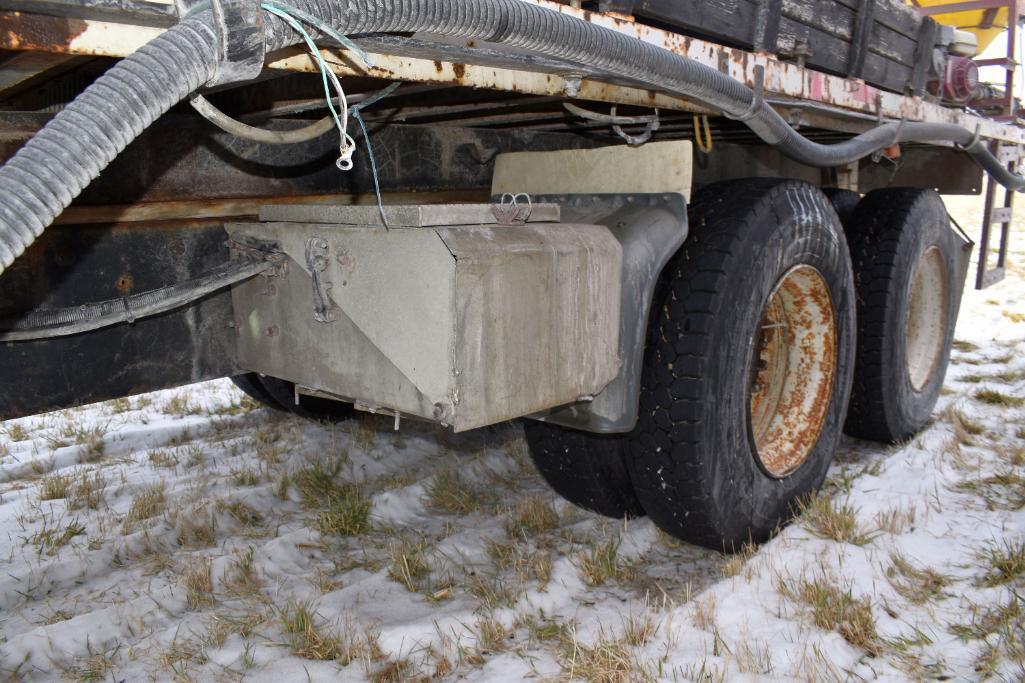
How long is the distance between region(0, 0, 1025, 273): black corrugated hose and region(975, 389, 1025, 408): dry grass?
345 cm

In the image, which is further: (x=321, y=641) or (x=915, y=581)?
(x=915, y=581)

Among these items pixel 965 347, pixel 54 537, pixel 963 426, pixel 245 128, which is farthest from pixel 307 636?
pixel 965 347

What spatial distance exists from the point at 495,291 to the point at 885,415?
8.11 ft

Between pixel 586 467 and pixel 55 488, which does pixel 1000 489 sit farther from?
pixel 55 488

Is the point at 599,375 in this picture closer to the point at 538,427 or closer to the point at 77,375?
the point at 538,427

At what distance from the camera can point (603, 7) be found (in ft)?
6.34

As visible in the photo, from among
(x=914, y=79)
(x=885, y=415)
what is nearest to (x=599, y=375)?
(x=885, y=415)

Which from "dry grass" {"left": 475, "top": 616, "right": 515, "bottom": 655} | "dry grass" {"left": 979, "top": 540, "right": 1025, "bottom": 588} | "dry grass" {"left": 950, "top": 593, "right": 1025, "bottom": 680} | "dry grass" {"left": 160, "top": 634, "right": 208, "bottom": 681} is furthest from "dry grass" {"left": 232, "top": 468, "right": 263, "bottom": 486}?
"dry grass" {"left": 979, "top": 540, "right": 1025, "bottom": 588}

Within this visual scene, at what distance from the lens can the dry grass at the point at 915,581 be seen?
233 centimetres

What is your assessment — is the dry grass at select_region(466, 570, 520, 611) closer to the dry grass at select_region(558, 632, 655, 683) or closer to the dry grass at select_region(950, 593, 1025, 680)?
the dry grass at select_region(558, 632, 655, 683)

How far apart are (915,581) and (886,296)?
1.29m

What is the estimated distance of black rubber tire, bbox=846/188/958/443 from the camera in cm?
333

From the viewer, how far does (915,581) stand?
2.43 meters

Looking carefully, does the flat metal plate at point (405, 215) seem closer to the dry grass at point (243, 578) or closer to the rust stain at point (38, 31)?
the rust stain at point (38, 31)
